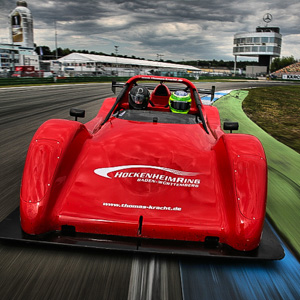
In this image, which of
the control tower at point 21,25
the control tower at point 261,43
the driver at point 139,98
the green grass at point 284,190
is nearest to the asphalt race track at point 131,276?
the green grass at point 284,190

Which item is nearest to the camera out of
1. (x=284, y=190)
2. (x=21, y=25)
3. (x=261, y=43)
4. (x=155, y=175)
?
(x=155, y=175)

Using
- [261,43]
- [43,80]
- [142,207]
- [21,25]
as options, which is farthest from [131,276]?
[261,43]

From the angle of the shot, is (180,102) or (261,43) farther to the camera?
(261,43)

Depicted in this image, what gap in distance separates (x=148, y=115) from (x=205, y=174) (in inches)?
53.5

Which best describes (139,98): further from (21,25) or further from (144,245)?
(21,25)

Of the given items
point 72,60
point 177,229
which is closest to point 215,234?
point 177,229

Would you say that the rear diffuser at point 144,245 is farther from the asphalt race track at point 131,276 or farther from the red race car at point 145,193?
the asphalt race track at point 131,276

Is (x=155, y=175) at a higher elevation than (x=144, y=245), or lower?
higher

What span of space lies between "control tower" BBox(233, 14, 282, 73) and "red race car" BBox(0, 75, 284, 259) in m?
94.0

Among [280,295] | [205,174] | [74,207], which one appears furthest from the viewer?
[205,174]

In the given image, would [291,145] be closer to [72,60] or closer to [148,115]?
[148,115]

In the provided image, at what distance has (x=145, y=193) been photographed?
2527 millimetres

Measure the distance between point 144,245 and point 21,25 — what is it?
81.0 m

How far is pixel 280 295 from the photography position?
6.48 ft
